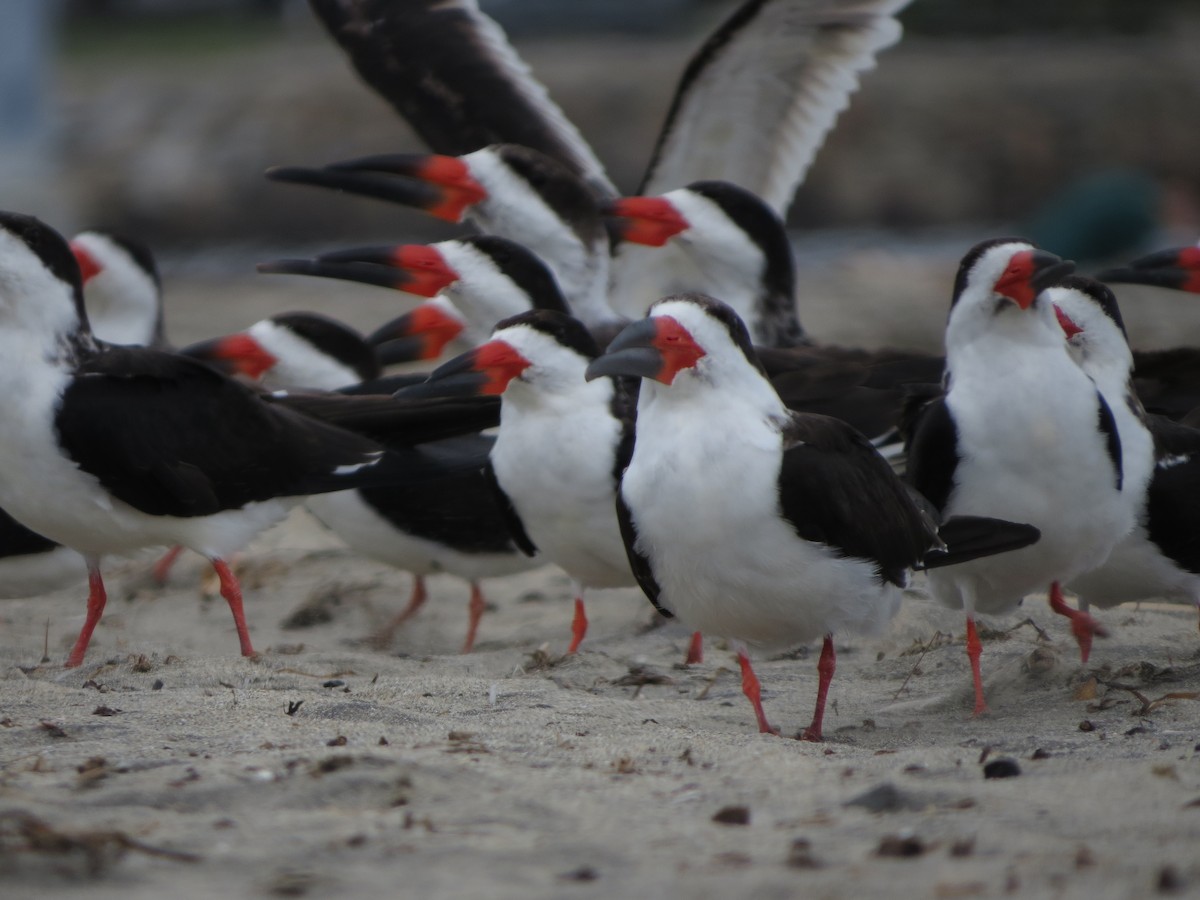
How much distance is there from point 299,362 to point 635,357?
10.1 feet

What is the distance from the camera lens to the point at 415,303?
13289 millimetres

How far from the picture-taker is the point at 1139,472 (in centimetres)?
475

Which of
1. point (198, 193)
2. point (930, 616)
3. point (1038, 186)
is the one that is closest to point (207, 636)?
point (930, 616)

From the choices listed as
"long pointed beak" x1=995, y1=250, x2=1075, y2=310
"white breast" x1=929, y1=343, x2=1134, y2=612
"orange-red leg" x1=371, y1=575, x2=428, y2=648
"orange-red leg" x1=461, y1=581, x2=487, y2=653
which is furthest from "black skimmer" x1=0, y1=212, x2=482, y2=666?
"long pointed beak" x1=995, y1=250, x2=1075, y2=310

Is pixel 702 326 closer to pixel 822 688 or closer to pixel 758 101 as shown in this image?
pixel 822 688

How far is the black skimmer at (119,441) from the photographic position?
492 centimetres

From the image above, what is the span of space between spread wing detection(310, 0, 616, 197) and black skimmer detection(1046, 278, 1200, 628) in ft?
10.5

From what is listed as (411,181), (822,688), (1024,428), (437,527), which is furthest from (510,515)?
(411,181)

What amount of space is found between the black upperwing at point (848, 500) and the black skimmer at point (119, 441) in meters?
1.83

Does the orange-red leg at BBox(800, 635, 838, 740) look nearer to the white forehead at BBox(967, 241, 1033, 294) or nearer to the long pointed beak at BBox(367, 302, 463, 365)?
the white forehead at BBox(967, 241, 1033, 294)

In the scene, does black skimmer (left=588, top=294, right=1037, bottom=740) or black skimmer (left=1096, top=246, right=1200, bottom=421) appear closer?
black skimmer (left=588, top=294, right=1037, bottom=740)

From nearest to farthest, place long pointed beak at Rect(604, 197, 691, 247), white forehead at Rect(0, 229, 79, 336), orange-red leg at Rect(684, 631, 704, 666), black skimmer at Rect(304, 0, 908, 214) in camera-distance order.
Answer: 1. white forehead at Rect(0, 229, 79, 336)
2. orange-red leg at Rect(684, 631, 704, 666)
3. long pointed beak at Rect(604, 197, 691, 247)
4. black skimmer at Rect(304, 0, 908, 214)

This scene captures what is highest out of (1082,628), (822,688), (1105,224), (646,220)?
(1105,224)

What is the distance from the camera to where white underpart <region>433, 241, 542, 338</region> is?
6.41 meters
